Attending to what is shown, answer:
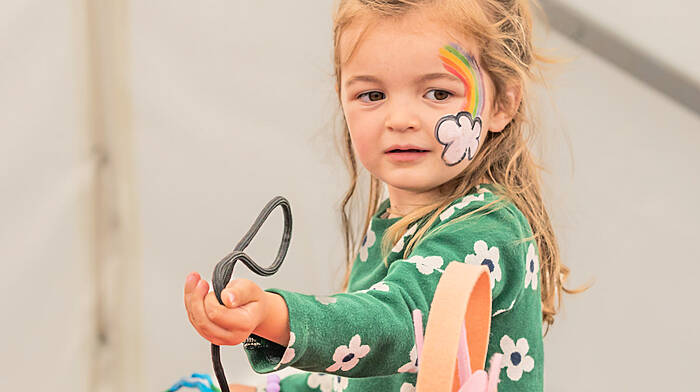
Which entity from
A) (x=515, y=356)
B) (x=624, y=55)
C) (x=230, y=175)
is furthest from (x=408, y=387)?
→ (x=624, y=55)

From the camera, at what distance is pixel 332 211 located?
121 centimetres

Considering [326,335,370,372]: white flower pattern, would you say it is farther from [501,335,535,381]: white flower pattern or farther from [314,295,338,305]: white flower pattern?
[501,335,535,381]: white flower pattern

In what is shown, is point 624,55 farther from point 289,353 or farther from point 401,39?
point 289,353

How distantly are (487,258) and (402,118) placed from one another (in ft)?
0.37

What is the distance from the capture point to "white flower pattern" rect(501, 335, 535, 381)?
0.67m

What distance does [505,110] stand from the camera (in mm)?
708

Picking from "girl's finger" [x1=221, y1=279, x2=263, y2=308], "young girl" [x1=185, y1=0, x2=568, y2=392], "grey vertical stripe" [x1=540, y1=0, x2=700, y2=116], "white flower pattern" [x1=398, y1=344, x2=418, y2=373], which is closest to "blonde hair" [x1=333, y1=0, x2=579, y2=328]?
"young girl" [x1=185, y1=0, x2=568, y2=392]

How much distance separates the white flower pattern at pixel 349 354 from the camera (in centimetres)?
50

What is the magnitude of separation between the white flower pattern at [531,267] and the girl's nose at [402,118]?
0.40 feet

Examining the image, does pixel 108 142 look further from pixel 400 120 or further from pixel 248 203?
pixel 400 120

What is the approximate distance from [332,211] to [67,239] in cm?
36

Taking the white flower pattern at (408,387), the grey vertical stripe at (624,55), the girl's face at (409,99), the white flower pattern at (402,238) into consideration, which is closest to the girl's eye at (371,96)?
the girl's face at (409,99)

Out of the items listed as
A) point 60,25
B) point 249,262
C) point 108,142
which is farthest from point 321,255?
point 249,262

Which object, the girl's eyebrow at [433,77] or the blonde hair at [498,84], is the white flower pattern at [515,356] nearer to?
the blonde hair at [498,84]
